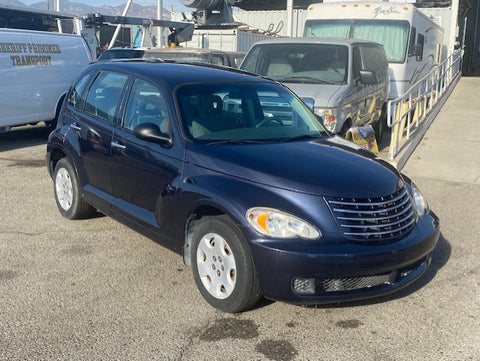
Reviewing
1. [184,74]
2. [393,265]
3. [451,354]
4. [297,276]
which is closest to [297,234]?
[297,276]

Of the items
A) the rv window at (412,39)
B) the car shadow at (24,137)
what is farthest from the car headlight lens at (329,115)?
the car shadow at (24,137)

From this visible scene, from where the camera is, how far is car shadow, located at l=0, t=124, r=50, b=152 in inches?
412

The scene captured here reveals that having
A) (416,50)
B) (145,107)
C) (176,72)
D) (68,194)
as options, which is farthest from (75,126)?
(416,50)

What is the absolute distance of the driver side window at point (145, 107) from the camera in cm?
452

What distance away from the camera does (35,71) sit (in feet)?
33.4

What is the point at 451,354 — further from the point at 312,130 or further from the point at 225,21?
the point at 225,21

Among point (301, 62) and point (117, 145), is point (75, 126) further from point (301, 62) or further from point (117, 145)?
point (301, 62)

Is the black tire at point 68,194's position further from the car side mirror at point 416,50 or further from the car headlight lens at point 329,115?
the car side mirror at point 416,50

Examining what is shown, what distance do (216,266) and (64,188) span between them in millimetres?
2676

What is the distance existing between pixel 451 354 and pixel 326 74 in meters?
5.80

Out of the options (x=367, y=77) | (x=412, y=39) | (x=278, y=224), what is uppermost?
(x=412, y=39)

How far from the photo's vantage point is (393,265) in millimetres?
3684

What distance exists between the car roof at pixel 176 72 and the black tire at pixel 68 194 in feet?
3.69

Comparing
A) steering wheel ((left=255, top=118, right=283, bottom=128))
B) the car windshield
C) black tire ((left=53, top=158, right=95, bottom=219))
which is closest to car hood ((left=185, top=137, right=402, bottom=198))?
the car windshield
